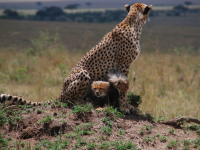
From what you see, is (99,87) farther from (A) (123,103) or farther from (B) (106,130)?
(B) (106,130)

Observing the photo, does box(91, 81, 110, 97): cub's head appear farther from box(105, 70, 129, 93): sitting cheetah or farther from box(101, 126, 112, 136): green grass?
box(101, 126, 112, 136): green grass

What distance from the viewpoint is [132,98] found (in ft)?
14.3

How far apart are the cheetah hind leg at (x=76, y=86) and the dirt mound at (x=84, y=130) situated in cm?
16

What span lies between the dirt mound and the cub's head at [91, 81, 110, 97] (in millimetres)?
249

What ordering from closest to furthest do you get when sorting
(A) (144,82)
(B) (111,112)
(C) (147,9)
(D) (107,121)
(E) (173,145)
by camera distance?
(E) (173,145), (D) (107,121), (B) (111,112), (C) (147,9), (A) (144,82)

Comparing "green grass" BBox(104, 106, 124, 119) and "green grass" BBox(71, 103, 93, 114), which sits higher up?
"green grass" BBox(71, 103, 93, 114)

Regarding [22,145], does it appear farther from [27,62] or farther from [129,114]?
[27,62]

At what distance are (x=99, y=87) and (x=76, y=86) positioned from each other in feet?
1.15

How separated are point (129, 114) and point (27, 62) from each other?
→ 18.1 ft

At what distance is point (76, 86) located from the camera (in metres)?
3.90

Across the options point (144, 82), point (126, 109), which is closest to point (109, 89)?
point (126, 109)

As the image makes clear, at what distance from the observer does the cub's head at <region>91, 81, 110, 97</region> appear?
3871 mm

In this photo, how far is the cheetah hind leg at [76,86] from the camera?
3.89m

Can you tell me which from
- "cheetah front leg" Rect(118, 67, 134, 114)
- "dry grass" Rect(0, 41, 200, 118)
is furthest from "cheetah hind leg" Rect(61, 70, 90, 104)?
"dry grass" Rect(0, 41, 200, 118)
